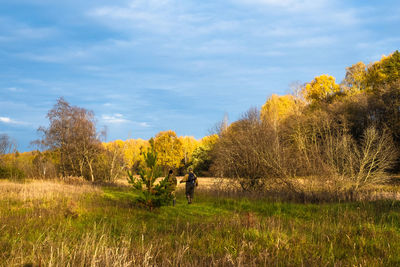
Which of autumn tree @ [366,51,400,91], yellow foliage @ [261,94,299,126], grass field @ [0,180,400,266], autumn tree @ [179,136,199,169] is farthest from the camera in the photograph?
autumn tree @ [179,136,199,169]

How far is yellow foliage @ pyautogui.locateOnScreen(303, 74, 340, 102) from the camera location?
5646 cm

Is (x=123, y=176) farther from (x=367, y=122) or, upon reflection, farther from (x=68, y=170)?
(x=367, y=122)

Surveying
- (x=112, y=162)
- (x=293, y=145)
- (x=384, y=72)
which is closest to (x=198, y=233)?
(x=293, y=145)

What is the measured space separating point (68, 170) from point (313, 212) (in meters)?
27.1

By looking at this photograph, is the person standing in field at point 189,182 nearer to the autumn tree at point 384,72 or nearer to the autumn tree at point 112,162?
the autumn tree at point 112,162

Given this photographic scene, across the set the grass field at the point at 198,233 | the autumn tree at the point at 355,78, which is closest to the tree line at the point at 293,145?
the autumn tree at the point at 355,78

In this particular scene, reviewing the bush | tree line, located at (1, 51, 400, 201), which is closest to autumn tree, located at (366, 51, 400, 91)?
tree line, located at (1, 51, 400, 201)

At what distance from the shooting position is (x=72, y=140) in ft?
105

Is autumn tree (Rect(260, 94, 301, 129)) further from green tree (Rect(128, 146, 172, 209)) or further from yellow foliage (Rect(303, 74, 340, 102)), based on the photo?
green tree (Rect(128, 146, 172, 209))

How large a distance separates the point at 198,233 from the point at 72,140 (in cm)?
2771

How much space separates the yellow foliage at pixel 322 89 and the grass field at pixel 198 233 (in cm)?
4486

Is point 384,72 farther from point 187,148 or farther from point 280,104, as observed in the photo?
point 187,148

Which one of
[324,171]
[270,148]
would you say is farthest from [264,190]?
[324,171]

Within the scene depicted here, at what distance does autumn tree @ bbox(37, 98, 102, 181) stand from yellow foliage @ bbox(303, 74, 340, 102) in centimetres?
3922
